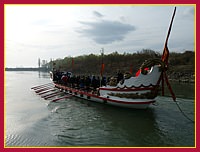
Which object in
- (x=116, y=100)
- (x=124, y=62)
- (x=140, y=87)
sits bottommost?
(x=116, y=100)

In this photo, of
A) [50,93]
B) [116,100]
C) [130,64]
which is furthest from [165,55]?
[130,64]

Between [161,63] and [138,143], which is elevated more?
[161,63]

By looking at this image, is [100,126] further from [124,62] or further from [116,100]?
[124,62]

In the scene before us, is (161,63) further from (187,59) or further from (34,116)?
(187,59)

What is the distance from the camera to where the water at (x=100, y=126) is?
24.1 ft

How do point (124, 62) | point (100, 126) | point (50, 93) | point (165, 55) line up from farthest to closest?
1. point (124, 62)
2. point (50, 93)
3. point (165, 55)
4. point (100, 126)

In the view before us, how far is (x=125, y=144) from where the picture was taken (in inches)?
279

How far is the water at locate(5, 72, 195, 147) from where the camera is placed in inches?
289

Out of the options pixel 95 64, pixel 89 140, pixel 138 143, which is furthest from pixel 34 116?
pixel 95 64

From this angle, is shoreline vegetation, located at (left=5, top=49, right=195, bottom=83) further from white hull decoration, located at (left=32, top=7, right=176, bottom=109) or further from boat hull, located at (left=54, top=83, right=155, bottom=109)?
white hull decoration, located at (left=32, top=7, right=176, bottom=109)

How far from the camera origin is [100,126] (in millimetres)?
9070

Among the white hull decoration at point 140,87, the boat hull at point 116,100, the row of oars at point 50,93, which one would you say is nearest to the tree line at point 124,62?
the row of oars at point 50,93

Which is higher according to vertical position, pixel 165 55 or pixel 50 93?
pixel 165 55

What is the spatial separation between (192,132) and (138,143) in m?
2.75
